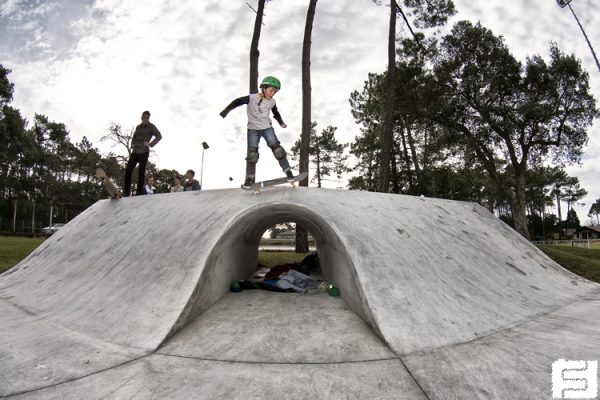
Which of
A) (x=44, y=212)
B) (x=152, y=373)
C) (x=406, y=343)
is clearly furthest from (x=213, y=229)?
(x=44, y=212)

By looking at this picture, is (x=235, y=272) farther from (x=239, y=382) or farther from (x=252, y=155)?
(x=239, y=382)

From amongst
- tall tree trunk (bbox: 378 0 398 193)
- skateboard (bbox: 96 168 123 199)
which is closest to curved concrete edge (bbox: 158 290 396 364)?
skateboard (bbox: 96 168 123 199)

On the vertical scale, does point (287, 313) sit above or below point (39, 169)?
below

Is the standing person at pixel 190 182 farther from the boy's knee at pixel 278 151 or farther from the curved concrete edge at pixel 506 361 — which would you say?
the curved concrete edge at pixel 506 361

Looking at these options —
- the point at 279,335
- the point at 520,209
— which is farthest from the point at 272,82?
the point at 520,209

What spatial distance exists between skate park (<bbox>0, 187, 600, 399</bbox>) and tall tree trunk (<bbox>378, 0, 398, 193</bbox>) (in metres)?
6.77

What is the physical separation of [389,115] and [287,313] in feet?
39.2

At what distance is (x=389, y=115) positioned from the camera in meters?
14.7

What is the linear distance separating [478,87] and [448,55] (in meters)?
2.70

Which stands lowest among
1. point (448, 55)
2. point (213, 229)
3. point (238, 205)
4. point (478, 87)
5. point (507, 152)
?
point (213, 229)

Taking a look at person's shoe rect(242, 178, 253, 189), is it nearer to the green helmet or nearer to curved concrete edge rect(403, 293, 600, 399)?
the green helmet

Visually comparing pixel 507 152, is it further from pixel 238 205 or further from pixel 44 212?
pixel 44 212

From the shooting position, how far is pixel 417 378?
299cm

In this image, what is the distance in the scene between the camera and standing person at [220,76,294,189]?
621 centimetres
